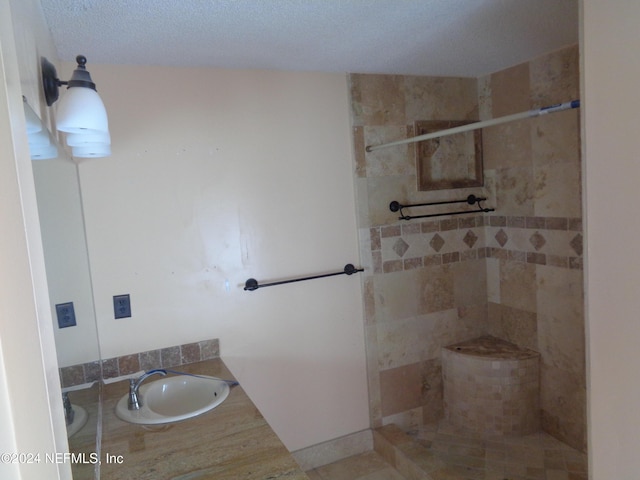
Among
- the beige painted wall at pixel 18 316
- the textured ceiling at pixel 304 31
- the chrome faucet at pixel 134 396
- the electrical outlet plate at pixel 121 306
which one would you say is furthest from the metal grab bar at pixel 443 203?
the beige painted wall at pixel 18 316

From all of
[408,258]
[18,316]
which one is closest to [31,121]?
[18,316]

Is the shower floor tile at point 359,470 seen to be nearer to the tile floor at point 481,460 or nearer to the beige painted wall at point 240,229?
the tile floor at point 481,460

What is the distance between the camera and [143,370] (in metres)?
2.17

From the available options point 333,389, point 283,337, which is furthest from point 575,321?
point 283,337

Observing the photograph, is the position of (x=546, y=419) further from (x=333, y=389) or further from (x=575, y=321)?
(x=333, y=389)

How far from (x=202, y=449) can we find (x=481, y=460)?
170 cm

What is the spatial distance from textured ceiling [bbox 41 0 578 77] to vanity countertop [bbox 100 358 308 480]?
59.8 inches

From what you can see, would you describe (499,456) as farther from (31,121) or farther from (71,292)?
(31,121)

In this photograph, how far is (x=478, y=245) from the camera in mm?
2996

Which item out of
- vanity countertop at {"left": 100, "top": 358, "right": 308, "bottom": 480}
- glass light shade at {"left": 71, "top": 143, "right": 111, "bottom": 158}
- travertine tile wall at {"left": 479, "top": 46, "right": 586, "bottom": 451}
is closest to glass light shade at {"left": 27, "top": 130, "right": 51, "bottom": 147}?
glass light shade at {"left": 71, "top": 143, "right": 111, "bottom": 158}

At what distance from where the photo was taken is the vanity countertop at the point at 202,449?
1392 millimetres

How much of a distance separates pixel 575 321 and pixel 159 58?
2543mm

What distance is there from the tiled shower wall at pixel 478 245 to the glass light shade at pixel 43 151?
1636 millimetres

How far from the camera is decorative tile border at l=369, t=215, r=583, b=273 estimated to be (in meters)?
2.48
